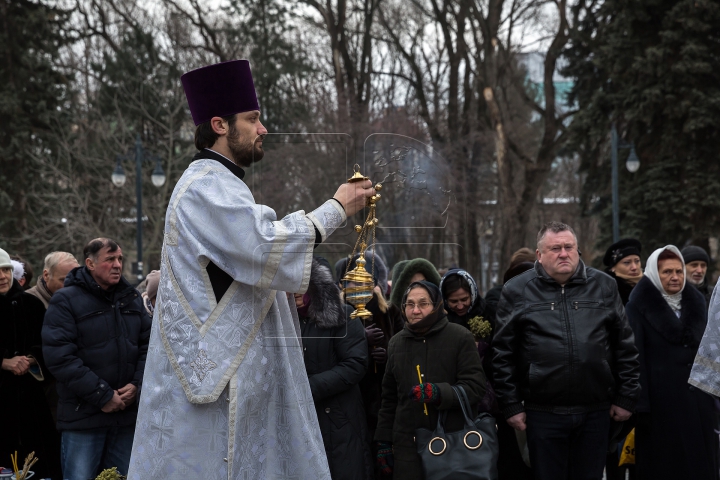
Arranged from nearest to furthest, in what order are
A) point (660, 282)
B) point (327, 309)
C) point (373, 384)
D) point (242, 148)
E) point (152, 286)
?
point (242, 148) → point (327, 309) → point (373, 384) → point (660, 282) → point (152, 286)

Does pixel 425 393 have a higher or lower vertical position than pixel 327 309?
lower

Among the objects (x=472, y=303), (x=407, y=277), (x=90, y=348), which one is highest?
(x=407, y=277)

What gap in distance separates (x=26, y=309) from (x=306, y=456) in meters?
4.37

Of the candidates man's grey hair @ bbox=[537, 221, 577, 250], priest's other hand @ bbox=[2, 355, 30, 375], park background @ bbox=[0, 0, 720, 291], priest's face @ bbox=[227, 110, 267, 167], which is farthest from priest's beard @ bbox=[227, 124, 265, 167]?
park background @ bbox=[0, 0, 720, 291]

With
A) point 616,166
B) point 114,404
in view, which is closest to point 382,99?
point 616,166

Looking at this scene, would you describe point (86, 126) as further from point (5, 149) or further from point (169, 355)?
point (169, 355)

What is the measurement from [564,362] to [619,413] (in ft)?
1.88

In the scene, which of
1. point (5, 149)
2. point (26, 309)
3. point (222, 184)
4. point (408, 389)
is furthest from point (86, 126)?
point (222, 184)

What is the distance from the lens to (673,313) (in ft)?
22.9

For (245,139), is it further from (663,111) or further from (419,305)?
(663,111)

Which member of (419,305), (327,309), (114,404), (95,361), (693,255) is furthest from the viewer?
(693,255)

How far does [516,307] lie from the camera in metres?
6.14

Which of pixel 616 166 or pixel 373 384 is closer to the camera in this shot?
pixel 373 384

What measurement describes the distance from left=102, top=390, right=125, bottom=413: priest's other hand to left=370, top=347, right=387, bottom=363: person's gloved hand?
1.76 m
